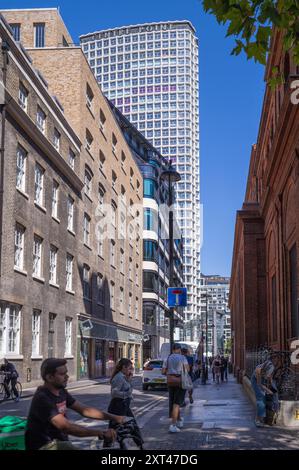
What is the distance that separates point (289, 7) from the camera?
7.01 m

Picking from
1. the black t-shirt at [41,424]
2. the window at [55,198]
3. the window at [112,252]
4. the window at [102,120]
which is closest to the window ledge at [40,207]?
the window at [55,198]

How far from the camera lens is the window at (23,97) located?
29.7 meters

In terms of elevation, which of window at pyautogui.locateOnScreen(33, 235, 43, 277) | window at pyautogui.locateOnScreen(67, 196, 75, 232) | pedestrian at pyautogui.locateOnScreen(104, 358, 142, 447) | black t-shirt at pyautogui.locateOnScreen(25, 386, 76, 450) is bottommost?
Result: pedestrian at pyautogui.locateOnScreen(104, 358, 142, 447)

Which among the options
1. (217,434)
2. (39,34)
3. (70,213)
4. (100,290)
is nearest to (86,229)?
Result: (70,213)

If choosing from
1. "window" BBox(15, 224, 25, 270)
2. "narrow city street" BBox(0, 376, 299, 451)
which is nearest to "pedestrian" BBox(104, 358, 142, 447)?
"narrow city street" BBox(0, 376, 299, 451)

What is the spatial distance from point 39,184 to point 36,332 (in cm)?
715

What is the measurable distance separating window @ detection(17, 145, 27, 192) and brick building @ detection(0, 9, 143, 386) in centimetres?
69

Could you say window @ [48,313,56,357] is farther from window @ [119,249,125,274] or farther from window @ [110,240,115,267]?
window @ [119,249,125,274]

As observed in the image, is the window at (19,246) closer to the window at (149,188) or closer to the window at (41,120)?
the window at (41,120)

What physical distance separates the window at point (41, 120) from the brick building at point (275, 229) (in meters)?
10.6

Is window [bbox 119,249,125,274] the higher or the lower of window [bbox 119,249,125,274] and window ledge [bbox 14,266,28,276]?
the higher

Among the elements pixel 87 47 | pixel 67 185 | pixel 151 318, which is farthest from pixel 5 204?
pixel 87 47

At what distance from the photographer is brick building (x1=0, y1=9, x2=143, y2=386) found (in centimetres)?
3234
